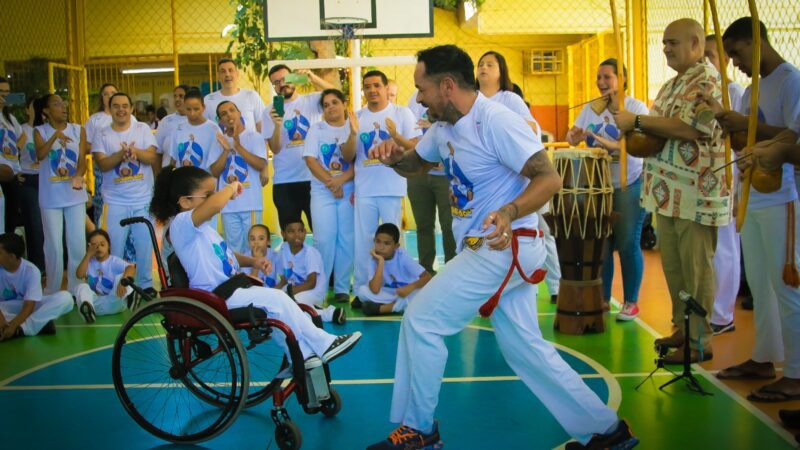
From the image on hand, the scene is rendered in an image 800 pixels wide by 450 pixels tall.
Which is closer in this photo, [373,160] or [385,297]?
[385,297]

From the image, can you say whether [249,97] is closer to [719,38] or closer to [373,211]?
[373,211]

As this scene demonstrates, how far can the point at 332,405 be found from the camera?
4.21 m

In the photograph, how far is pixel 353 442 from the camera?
3898 mm

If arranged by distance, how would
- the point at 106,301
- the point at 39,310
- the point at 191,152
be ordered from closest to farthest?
the point at 39,310 < the point at 106,301 < the point at 191,152

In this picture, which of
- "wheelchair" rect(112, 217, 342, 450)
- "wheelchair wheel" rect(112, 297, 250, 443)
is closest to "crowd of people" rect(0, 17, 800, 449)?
"wheelchair" rect(112, 217, 342, 450)

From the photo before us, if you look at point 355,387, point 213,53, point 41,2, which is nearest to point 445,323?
point 355,387

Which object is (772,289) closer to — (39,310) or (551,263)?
(551,263)

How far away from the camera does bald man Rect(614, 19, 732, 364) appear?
15.2ft

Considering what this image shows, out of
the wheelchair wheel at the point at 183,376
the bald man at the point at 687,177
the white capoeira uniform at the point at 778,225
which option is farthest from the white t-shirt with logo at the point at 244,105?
the white capoeira uniform at the point at 778,225

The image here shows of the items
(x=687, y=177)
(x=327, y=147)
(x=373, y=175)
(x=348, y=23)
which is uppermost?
(x=348, y=23)

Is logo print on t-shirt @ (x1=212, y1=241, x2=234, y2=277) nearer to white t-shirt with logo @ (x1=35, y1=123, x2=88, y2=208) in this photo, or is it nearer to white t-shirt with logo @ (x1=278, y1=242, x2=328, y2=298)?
white t-shirt with logo @ (x1=278, y1=242, x2=328, y2=298)

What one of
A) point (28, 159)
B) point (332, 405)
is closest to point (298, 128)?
point (28, 159)

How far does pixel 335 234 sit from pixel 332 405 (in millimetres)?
3026

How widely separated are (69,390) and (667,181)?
3562 mm
